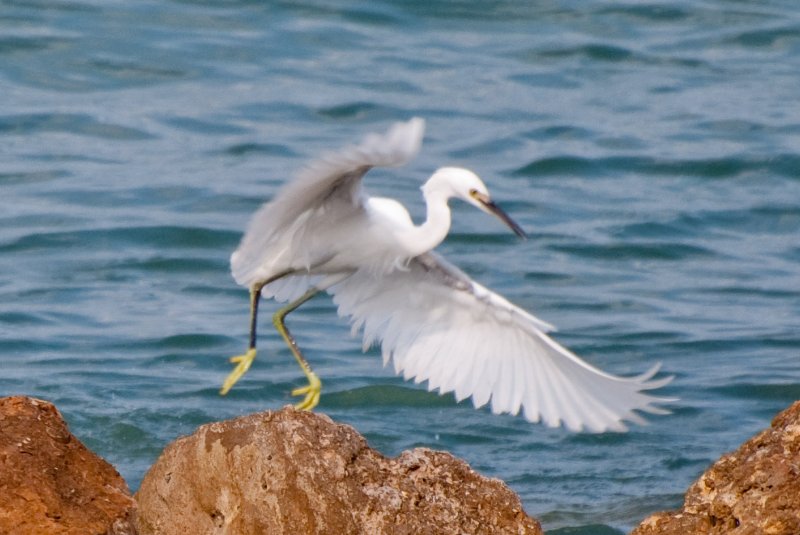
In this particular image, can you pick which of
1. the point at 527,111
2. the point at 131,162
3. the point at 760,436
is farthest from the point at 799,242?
the point at 760,436

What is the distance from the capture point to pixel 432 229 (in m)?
6.59

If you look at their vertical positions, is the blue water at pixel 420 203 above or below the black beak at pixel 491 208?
below

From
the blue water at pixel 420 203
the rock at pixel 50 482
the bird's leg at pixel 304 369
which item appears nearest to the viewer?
the rock at pixel 50 482

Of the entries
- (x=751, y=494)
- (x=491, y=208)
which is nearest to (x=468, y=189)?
(x=491, y=208)

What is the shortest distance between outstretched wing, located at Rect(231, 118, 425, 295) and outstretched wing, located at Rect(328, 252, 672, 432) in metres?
0.50

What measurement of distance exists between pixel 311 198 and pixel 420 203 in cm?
623

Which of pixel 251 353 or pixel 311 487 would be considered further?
pixel 251 353

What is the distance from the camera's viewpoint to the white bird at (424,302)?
6.54 m

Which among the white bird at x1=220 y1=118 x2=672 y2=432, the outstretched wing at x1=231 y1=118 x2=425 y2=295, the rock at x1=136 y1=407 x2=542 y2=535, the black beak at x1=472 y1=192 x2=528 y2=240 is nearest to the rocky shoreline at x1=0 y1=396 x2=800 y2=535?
the rock at x1=136 y1=407 x2=542 y2=535

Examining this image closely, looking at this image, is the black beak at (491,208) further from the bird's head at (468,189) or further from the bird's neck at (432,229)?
the bird's neck at (432,229)

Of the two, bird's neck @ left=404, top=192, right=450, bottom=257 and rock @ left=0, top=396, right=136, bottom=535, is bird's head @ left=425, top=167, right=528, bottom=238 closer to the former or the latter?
bird's neck @ left=404, top=192, right=450, bottom=257

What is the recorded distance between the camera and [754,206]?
12953mm

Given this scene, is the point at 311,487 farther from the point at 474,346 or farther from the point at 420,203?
the point at 420,203

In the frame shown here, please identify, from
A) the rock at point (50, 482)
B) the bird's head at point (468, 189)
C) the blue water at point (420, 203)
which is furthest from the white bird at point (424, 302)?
the rock at point (50, 482)
